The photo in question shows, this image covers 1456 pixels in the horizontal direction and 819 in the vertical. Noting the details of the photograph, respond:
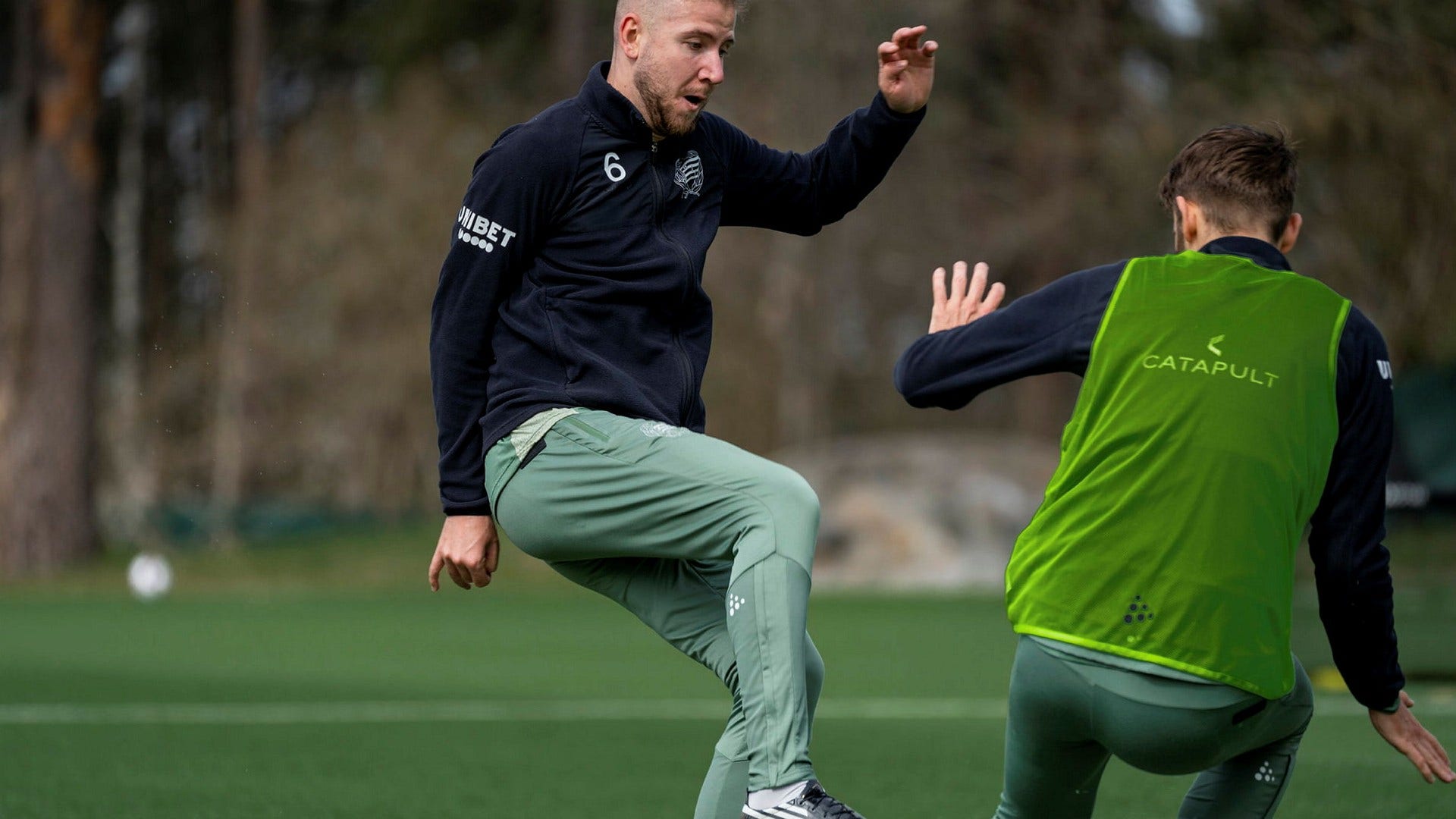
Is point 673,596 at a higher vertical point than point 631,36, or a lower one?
lower

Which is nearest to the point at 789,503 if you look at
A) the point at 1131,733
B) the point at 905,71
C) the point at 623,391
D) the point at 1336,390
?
the point at 623,391

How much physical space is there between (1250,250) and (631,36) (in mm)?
1309

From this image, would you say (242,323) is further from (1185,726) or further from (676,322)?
(1185,726)

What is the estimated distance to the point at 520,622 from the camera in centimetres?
1332

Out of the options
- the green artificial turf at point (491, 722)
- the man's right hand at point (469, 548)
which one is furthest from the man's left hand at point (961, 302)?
the green artificial turf at point (491, 722)

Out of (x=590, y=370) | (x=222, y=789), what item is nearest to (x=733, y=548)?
(x=590, y=370)

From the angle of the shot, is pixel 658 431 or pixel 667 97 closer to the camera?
pixel 658 431

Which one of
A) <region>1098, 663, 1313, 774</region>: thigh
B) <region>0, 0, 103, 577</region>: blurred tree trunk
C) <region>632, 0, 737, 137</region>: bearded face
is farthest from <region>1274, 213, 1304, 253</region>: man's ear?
<region>0, 0, 103, 577</region>: blurred tree trunk

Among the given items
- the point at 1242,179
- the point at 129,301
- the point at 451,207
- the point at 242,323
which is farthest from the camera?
the point at 129,301

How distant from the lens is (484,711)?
8.08m

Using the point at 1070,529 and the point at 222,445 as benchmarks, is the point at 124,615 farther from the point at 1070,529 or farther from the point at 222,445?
the point at 1070,529

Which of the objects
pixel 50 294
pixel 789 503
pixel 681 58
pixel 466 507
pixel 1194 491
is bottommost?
pixel 50 294

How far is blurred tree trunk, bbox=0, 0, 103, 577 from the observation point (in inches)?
744

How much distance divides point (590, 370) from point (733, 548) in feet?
1.50
